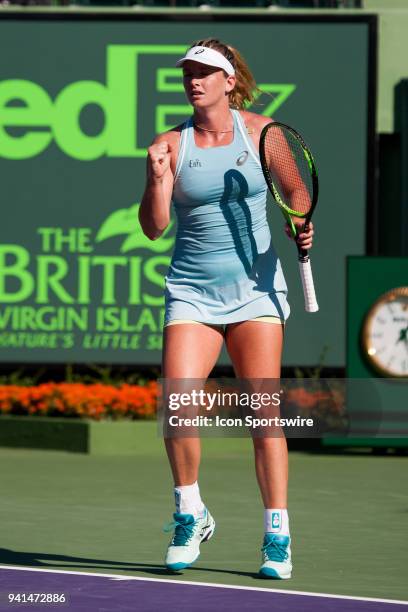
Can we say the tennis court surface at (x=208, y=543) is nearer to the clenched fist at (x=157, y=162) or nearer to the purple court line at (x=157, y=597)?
the purple court line at (x=157, y=597)

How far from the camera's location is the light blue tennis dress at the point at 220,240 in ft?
24.1

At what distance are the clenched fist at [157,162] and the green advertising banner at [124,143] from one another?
837cm

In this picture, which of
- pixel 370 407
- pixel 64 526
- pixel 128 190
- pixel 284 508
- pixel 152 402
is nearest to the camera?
pixel 284 508

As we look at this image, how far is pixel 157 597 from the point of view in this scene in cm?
665

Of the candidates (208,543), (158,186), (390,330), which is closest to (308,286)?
(158,186)

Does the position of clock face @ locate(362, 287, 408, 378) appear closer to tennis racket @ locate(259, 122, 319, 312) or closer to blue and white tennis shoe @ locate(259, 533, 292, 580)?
tennis racket @ locate(259, 122, 319, 312)

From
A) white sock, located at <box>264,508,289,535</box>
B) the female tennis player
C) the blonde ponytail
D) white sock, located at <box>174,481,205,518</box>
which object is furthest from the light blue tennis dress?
white sock, located at <box>264,508,289,535</box>

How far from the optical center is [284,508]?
7.29 meters

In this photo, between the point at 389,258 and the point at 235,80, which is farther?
the point at 389,258

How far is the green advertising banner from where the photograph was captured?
1554 cm

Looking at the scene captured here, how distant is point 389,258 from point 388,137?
12.1 ft

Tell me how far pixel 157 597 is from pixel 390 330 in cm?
717

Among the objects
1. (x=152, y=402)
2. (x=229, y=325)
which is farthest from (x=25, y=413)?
(x=229, y=325)

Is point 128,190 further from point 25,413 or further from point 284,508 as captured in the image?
point 284,508
